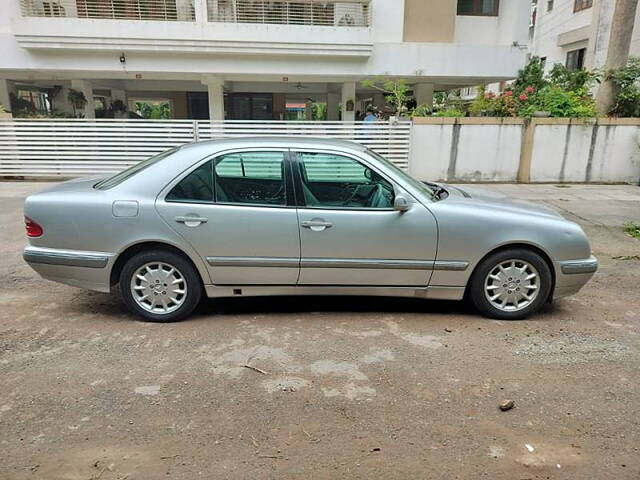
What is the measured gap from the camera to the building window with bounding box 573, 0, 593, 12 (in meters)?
22.5

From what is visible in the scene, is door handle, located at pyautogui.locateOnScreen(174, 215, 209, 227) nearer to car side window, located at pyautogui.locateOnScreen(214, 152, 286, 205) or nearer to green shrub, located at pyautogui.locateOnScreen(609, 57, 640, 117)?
car side window, located at pyautogui.locateOnScreen(214, 152, 286, 205)

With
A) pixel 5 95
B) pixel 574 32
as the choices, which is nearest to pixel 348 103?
pixel 5 95

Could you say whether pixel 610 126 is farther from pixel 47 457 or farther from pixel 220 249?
pixel 47 457

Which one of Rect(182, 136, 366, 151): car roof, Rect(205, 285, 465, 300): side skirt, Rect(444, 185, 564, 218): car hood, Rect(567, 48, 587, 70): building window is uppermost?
Rect(567, 48, 587, 70): building window

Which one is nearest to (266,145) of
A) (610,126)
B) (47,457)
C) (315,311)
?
(315,311)

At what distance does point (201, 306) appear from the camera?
4734 mm

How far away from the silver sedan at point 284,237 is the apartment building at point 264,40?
1060 centimetres

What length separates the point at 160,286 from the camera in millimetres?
4262

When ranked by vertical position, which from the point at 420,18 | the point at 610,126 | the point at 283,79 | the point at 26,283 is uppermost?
the point at 420,18

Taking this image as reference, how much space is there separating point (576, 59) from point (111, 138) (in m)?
22.2

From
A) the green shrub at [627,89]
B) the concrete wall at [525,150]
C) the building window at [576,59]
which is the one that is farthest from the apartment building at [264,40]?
the building window at [576,59]

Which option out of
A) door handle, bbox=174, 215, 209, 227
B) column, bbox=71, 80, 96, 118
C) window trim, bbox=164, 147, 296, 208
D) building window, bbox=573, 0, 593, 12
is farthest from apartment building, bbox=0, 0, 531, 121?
door handle, bbox=174, 215, 209, 227

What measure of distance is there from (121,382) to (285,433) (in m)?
1.26

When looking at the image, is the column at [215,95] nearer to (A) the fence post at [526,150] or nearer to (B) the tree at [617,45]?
(A) the fence post at [526,150]
